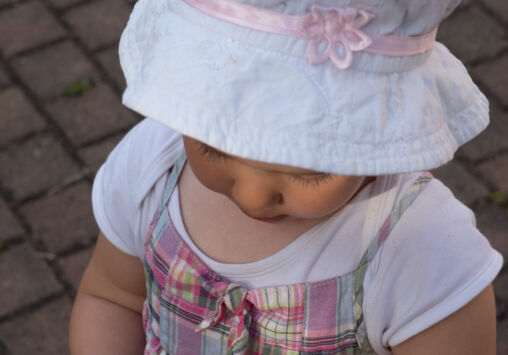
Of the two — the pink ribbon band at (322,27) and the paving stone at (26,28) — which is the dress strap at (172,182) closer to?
the pink ribbon band at (322,27)

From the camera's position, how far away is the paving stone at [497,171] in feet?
9.23

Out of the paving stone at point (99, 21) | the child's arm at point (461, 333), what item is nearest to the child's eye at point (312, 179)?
the child's arm at point (461, 333)

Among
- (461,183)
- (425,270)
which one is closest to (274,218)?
(425,270)

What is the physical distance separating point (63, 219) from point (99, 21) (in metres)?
0.96

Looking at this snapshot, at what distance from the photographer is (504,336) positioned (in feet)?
7.98

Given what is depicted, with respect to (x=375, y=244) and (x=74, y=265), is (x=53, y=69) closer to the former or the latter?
(x=74, y=265)

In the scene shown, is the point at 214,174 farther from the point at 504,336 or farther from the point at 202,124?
the point at 504,336

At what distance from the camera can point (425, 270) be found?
134cm

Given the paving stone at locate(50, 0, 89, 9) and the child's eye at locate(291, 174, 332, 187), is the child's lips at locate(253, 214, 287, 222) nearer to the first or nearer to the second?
the child's eye at locate(291, 174, 332, 187)

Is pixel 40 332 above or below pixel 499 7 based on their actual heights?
below

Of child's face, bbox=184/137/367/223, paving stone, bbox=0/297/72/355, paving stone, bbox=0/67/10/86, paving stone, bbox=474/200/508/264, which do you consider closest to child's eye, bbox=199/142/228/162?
child's face, bbox=184/137/367/223

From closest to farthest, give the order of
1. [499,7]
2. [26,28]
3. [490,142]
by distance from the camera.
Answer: [490,142], [26,28], [499,7]

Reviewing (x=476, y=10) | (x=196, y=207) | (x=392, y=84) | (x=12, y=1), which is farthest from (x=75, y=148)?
(x=392, y=84)

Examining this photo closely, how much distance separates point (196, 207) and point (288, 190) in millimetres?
342
